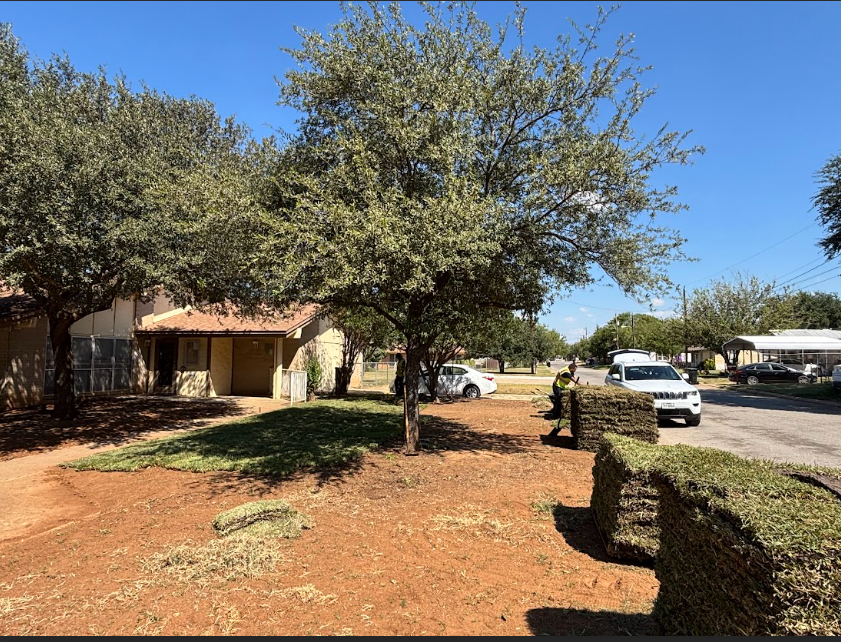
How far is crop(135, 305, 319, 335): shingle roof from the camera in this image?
19766 millimetres

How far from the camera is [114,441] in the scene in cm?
1138

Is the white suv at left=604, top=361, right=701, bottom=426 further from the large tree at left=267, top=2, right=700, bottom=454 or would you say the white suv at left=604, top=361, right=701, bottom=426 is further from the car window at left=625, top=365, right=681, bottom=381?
the large tree at left=267, top=2, right=700, bottom=454

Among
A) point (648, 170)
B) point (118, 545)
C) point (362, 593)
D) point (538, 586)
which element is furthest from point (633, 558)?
point (648, 170)

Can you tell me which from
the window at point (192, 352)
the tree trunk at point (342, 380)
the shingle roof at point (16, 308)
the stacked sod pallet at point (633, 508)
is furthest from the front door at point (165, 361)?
the stacked sod pallet at point (633, 508)

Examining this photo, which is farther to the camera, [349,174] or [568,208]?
[568,208]

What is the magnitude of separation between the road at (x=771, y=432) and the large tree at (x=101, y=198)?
10.1 meters

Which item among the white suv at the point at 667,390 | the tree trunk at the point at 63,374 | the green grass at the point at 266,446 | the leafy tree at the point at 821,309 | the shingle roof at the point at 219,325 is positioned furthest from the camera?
the leafy tree at the point at 821,309

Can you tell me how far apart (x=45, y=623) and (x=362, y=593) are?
2.20 m

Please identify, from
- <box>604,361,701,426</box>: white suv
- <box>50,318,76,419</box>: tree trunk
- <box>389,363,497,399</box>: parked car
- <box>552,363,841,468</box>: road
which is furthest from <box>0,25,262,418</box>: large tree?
<box>389,363,497,399</box>: parked car

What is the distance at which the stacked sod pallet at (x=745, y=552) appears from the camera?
6.37 feet

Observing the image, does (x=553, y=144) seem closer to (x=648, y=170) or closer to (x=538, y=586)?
(x=648, y=170)

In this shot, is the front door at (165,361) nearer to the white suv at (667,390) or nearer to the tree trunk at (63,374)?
the tree trunk at (63,374)

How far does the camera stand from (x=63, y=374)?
1362 cm

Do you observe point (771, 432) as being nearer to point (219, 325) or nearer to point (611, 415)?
point (611, 415)
